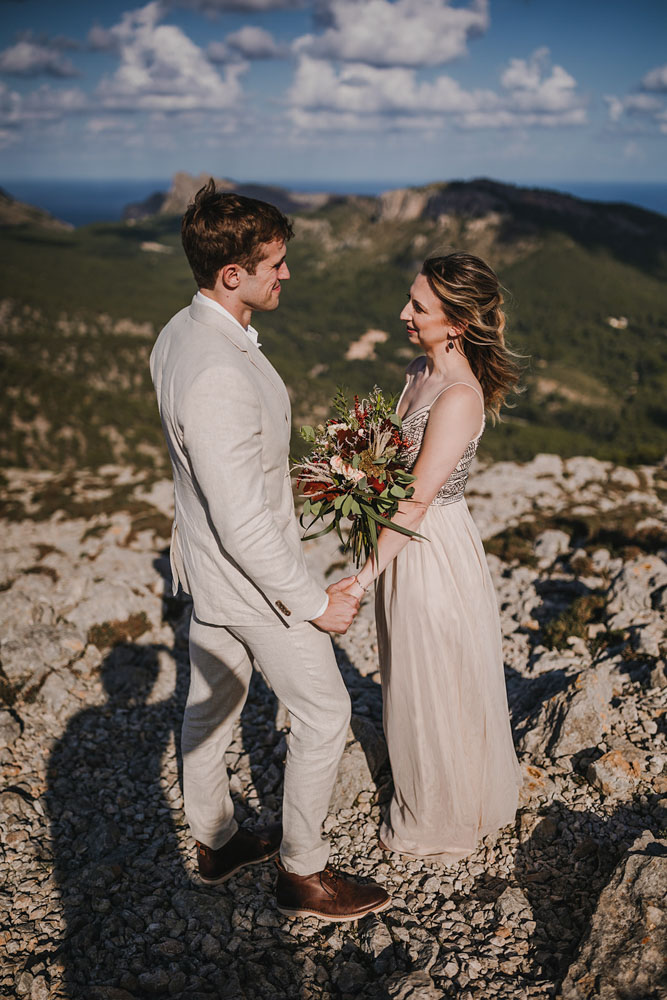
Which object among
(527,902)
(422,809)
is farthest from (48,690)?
(527,902)

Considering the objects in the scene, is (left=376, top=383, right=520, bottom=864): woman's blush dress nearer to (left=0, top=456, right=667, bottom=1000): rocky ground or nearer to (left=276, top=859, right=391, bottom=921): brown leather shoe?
(left=0, top=456, right=667, bottom=1000): rocky ground

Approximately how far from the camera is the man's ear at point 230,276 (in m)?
2.77

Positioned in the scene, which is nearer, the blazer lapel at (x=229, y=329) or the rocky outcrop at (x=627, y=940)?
the rocky outcrop at (x=627, y=940)

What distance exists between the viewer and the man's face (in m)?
2.80

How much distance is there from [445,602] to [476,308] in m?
1.66

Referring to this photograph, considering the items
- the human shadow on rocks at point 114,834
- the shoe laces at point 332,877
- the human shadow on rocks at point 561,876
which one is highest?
the human shadow on rocks at point 561,876

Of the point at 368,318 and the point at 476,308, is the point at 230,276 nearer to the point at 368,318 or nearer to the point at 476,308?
the point at 476,308

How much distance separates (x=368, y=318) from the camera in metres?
146

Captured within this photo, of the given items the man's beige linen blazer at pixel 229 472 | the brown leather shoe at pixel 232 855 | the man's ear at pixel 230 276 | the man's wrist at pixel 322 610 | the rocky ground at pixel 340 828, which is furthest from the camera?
the brown leather shoe at pixel 232 855

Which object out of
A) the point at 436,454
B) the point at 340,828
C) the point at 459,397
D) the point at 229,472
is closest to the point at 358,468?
the point at 436,454

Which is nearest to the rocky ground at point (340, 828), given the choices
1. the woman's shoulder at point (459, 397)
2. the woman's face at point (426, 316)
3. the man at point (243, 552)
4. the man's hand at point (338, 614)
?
the man at point (243, 552)

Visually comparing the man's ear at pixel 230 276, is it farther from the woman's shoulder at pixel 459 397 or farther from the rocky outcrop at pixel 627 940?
the rocky outcrop at pixel 627 940

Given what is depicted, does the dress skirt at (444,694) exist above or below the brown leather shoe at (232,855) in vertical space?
above

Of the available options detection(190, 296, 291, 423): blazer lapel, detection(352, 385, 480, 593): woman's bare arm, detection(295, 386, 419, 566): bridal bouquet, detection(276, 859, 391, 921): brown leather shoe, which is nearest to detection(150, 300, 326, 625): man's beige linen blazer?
detection(190, 296, 291, 423): blazer lapel
